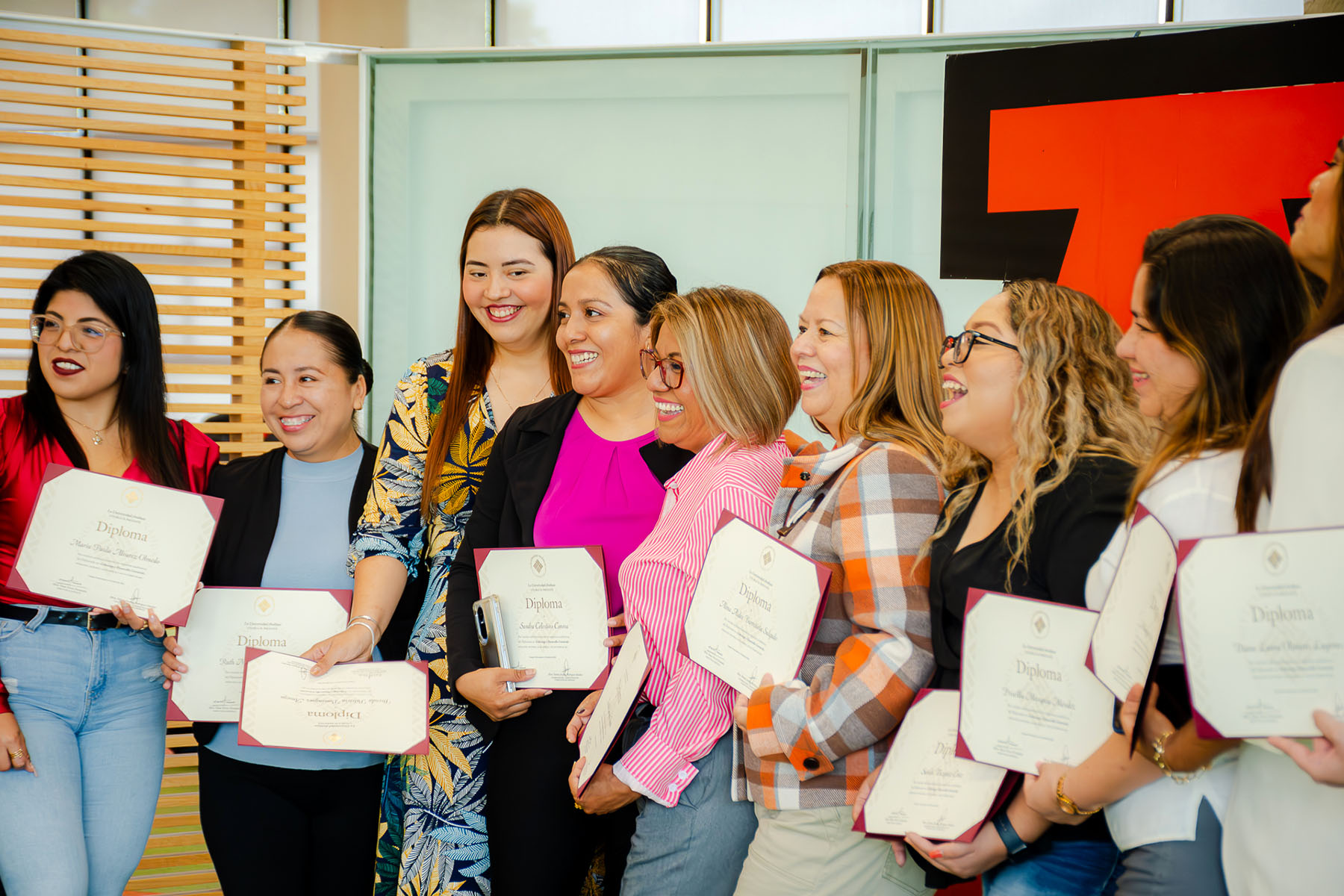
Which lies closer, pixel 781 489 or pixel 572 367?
pixel 781 489

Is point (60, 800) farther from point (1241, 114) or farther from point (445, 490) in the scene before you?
point (1241, 114)

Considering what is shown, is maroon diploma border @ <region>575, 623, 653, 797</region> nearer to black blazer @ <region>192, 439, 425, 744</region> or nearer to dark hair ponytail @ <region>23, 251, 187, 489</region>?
black blazer @ <region>192, 439, 425, 744</region>

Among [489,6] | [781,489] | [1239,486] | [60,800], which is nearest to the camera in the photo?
[1239,486]

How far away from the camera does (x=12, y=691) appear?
2.33 m

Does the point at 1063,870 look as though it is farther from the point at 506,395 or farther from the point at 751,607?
the point at 506,395

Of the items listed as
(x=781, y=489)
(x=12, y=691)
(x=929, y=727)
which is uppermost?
(x=781, y=489)

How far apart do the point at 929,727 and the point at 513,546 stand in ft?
3.66

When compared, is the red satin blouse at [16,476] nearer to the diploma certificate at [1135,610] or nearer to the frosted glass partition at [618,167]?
the diploma certificate at [1135,610]

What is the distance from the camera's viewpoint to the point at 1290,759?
122cm

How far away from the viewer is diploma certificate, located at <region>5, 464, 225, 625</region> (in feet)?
7.61

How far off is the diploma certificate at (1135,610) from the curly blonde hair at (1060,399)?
0.21m

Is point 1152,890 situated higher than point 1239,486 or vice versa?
point 1239,486

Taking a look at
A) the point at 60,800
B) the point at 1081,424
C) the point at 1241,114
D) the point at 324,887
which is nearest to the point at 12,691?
the point at 60,800

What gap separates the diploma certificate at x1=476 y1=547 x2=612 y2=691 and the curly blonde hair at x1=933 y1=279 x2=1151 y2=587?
799 millimetres
